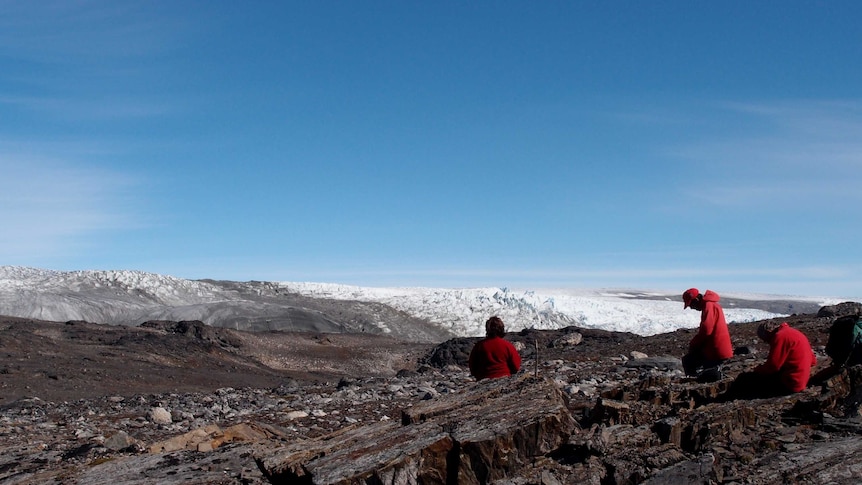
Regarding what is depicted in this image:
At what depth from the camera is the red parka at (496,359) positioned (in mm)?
10141

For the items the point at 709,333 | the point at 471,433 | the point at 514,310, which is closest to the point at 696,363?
the point at 709,333

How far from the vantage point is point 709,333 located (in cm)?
1072

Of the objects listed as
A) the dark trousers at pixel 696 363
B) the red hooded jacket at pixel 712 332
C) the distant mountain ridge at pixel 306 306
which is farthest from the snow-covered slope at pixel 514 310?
the red hooded jacket at pixel 712 332

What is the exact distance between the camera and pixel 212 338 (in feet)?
118

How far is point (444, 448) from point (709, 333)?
16.5 ft

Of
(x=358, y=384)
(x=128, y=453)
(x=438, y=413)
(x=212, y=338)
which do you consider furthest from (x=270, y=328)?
(x=438, y=413)

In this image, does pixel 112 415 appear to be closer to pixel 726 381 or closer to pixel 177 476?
pixel 177 476

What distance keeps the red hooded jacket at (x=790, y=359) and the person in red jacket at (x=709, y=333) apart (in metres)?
2.28

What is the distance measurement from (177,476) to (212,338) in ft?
92.5

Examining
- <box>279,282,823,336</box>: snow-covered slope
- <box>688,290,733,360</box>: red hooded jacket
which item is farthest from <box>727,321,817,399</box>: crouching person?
<box>279,282,823,336</box>: snow-covered slope

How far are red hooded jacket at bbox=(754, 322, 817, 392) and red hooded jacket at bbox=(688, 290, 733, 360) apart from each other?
2.29m

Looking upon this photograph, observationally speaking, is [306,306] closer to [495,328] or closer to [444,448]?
[495,328]

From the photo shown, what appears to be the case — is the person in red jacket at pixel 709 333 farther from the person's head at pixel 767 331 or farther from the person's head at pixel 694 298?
the person's head at pixel 767 331

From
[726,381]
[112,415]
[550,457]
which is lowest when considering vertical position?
[112,415]
